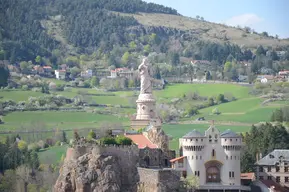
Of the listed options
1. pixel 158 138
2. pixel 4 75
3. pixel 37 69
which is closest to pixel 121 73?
pixel 37 69

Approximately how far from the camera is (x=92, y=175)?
7819cm

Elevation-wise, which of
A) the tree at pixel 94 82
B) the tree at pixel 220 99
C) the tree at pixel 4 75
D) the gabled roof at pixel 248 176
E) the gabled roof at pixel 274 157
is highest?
the tree at pixel 4 75

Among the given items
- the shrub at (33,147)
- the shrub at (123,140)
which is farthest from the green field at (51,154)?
the shrub at (123,140)

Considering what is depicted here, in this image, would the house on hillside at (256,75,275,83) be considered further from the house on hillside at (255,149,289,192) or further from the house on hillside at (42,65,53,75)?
the house on hillside at (255,149,289,192)

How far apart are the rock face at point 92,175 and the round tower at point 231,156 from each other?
328 inches

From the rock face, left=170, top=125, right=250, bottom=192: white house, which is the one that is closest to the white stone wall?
left=170, top=125, right=250, bottom=192: white house

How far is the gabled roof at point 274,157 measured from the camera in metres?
86.1

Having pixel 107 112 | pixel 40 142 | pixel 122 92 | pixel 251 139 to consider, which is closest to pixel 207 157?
pixel 251 139

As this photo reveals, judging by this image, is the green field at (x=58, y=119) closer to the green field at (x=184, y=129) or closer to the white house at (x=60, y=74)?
the green field at (x=184, y=129)

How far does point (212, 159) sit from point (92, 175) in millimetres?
9503

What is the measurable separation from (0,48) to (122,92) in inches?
1274

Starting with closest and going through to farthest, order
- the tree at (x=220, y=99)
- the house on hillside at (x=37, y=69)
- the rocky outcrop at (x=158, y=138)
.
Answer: the rocky outcrop at (x=158, y=138) < the tree at (x=220, y=99) < the house on hillside at (x=37, y=69)

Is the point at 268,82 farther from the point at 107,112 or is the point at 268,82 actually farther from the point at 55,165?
the point at 55,165

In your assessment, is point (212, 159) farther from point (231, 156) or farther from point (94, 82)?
point (94, 82)
